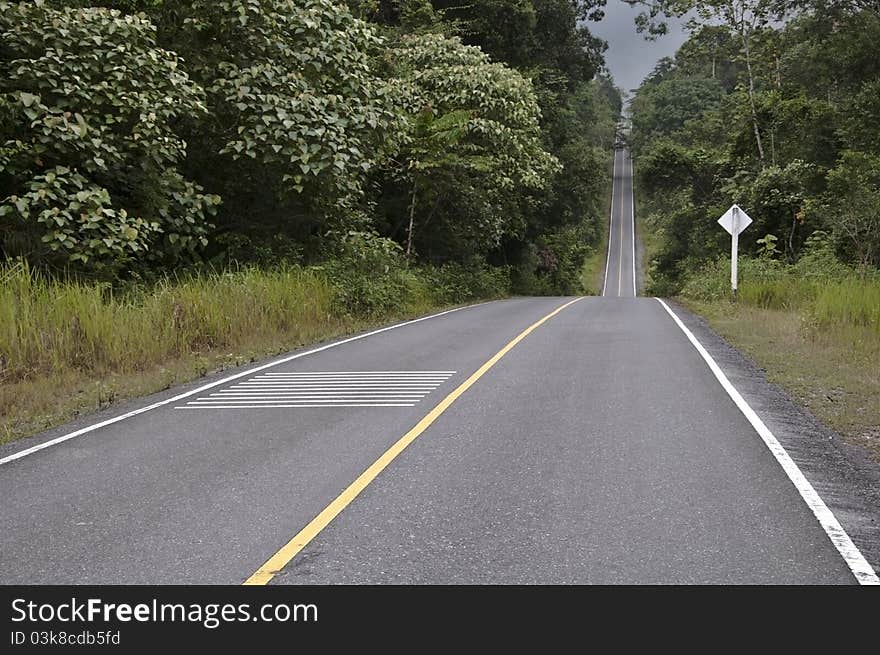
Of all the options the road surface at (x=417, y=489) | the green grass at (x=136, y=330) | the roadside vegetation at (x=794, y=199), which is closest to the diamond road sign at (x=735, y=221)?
the roadside vegetation at (x=794, y=199)

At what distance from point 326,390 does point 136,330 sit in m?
3.76

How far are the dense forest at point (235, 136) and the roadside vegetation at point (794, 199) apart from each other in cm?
864

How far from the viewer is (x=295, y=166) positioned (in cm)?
1739

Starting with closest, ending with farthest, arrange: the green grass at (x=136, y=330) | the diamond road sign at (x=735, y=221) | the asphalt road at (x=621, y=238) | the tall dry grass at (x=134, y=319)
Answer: the green grass at (x=136, y=330)
the tall dry grass at (x=134, y=319)
the diamond road sign at (x=735, y=221)
the asphalt road at (x=621, y=238)

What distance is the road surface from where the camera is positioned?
16.2 feet

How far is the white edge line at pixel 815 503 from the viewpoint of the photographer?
485cm

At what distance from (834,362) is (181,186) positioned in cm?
1151

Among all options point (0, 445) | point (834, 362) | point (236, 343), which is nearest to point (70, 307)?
point (236, 343)

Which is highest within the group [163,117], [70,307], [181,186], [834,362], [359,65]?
[359,65]

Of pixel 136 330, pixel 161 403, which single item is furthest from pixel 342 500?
pixel 136 330

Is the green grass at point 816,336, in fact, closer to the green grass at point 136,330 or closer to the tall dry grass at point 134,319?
the green grass at point 136,330
